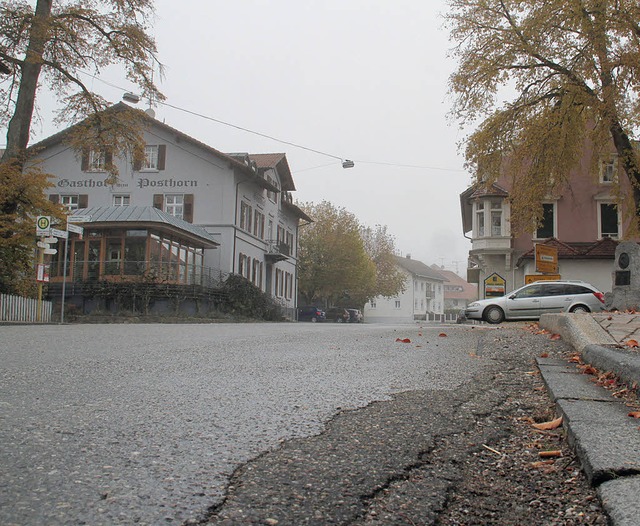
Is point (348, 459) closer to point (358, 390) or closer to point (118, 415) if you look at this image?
point (118, 415)

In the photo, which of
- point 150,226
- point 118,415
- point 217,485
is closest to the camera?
point 217,485

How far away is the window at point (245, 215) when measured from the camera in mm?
39688

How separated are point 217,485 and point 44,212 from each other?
62.4 ft

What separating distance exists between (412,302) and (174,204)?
2623 inches

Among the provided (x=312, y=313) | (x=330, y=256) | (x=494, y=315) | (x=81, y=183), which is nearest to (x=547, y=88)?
(x=494, y=315)

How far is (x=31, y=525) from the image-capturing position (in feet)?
6.11

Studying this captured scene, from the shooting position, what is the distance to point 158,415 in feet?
11.4

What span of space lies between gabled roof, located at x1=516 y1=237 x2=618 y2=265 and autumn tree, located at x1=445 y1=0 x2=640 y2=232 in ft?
48.9

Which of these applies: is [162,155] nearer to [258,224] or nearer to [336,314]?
[258,224]

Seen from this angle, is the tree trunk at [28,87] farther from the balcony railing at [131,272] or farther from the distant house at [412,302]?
the distant house at [412,302]

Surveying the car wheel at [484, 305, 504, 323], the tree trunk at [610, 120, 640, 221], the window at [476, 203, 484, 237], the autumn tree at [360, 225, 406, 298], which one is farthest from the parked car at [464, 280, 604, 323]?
the autumn tree at [360, 225, 406, 298]

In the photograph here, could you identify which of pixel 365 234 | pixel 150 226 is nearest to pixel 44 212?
pixel 150 226

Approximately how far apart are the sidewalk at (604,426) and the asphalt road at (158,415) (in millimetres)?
868

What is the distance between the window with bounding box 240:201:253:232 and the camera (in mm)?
39688
